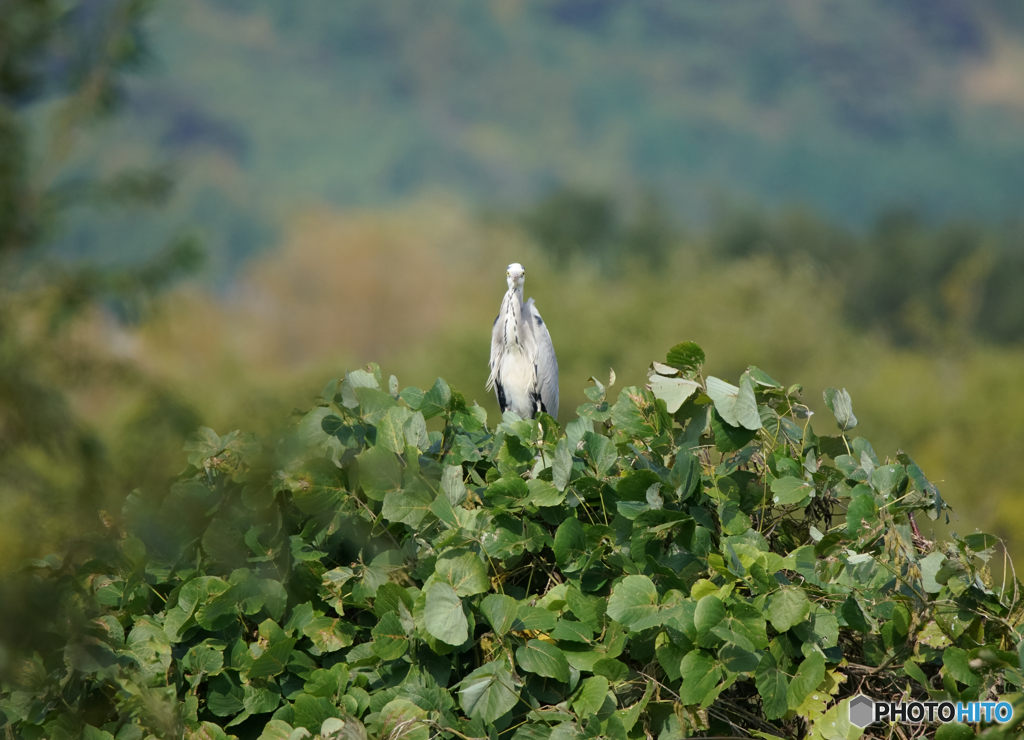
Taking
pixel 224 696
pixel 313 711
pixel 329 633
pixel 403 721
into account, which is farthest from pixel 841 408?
pixel 224 696

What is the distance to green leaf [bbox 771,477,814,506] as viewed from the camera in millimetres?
2809

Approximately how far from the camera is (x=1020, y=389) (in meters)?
44.3

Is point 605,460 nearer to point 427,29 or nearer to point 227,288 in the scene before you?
point 227,288

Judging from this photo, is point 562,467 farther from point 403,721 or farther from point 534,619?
point 403,721

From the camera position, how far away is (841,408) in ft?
9.97

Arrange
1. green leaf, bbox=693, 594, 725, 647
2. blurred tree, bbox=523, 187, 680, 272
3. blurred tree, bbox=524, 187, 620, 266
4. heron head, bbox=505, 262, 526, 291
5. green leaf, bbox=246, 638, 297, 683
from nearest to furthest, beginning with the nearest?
green leaf, bbox=693, 594, 725, 647 < green leaf, bbox=246, 638, 297, 683 < heron head, bbox=505, 262, 526, 291 < blurred tree, bbox=523, 187, 680, 272 < blurred tree, bbox=524, 187, 620, 266

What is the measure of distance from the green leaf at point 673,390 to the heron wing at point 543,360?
12.4ft

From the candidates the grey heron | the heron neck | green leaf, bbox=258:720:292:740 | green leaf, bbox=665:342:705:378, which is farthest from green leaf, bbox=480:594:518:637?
the heron neck

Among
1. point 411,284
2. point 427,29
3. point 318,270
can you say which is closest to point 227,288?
point 318,270

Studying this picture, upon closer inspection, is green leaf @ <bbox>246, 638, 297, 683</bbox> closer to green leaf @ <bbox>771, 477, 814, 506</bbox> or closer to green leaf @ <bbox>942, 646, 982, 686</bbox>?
green leaf @ <bbox>771, 477, 814, 506</bbox>

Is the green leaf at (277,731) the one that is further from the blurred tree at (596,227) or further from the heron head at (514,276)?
the blurred tree at (596,227)

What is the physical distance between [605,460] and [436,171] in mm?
155989

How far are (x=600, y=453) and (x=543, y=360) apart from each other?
399 cm

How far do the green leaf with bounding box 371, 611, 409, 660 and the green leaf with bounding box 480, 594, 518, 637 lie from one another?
0.28 m
